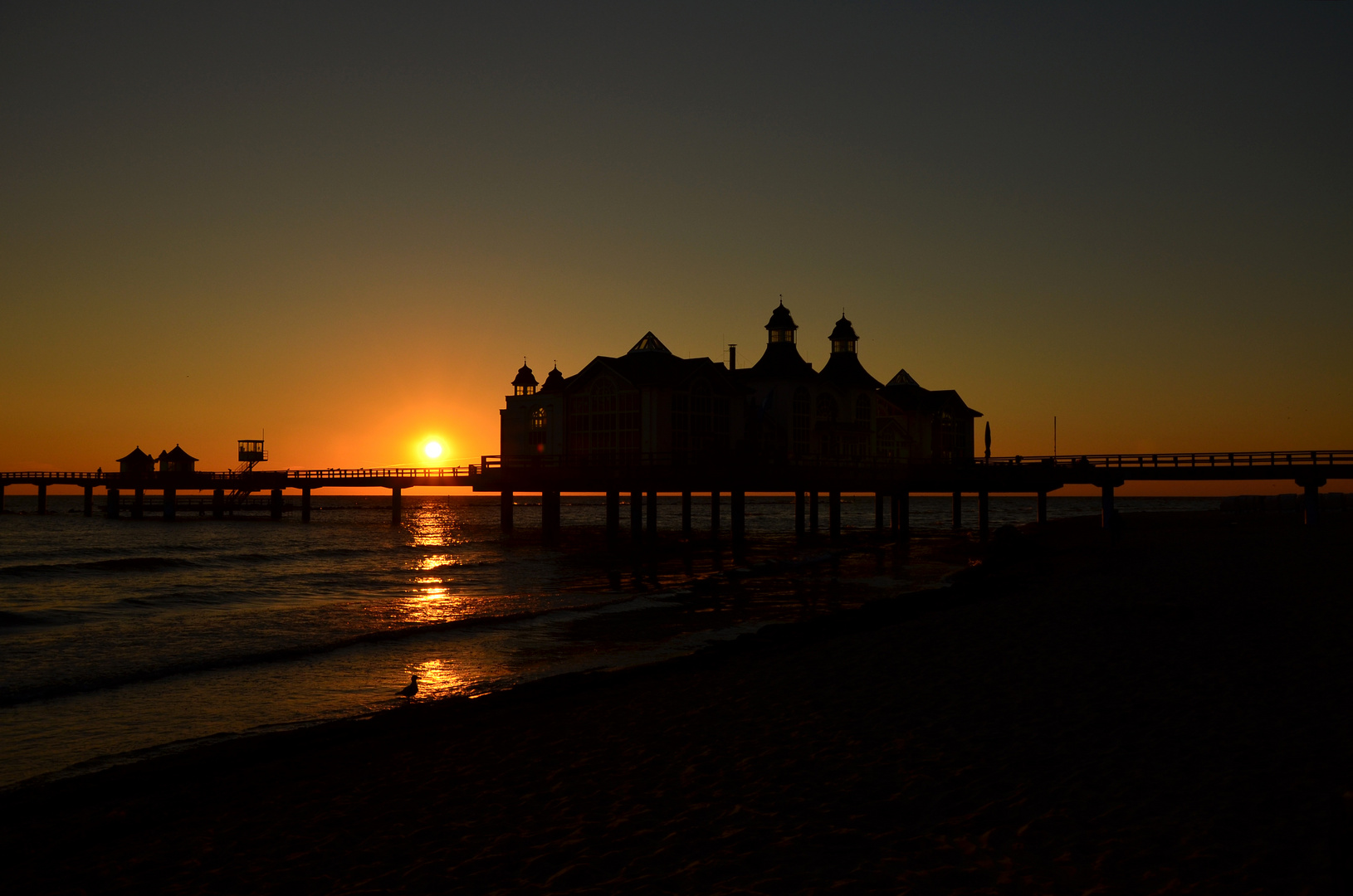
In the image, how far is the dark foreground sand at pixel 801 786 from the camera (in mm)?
6492

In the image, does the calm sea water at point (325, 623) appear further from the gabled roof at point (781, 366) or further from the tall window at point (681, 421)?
the gabled roof at point (781, 366)

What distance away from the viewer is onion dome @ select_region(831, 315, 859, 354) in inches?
2507

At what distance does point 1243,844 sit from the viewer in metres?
6.31

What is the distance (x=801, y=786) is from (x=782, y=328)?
5180cm

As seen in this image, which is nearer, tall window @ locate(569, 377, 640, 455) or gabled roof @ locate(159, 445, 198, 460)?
tall window @ locate(569, 377, 640, 455)

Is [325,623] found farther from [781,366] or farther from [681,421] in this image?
[781,366]

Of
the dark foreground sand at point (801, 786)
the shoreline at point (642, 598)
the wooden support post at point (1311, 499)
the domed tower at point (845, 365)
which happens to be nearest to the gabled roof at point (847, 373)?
the domed tower at point (845, 365)

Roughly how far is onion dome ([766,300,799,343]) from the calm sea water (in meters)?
16.0

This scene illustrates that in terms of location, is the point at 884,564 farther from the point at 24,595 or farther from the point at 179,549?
the point at 179,549

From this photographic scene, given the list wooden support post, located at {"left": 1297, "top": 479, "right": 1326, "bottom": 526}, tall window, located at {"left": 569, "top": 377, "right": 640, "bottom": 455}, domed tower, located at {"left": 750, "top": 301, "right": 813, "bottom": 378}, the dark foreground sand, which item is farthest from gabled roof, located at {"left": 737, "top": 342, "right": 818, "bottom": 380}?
the dark foreground sand

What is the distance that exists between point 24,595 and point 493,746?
27.5 meters

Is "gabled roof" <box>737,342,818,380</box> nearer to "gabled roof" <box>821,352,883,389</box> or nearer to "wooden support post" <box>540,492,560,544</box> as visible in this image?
"gabled roof" <box>821,352,883,389</box>

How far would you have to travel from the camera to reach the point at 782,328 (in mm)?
58594

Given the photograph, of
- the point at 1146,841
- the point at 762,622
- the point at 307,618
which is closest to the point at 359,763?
the point at 1146,841
